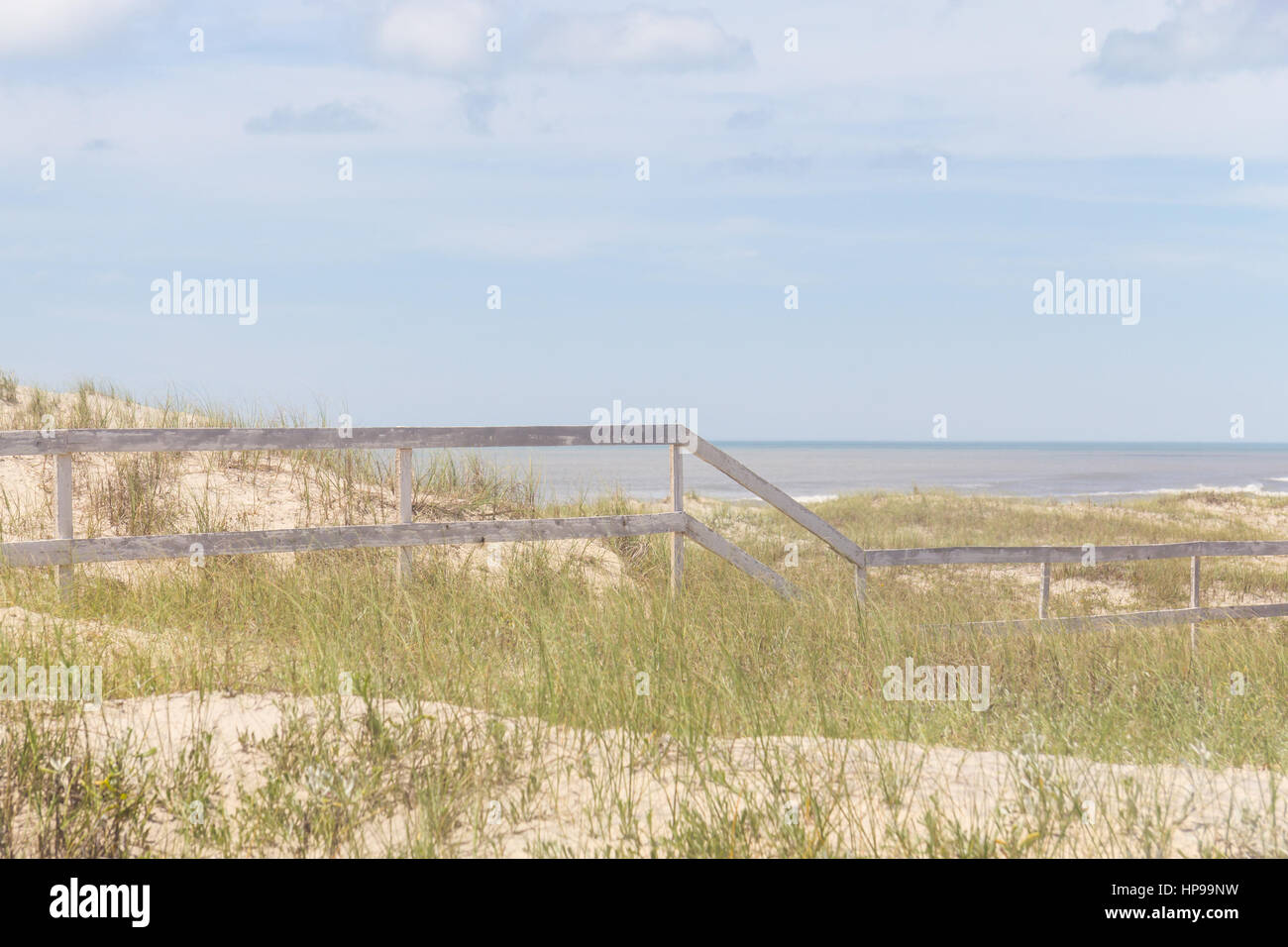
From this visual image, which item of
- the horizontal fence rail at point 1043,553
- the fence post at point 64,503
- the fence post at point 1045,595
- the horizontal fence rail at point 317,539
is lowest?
the fence post at point 1045,595

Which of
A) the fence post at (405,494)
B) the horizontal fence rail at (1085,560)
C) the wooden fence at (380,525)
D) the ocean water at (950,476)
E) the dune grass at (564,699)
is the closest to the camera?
the dune grass at (564,699)

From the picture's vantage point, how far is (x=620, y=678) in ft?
17.2

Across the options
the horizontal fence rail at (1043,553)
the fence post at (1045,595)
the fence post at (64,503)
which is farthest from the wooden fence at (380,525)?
the fence post at (1045,595)

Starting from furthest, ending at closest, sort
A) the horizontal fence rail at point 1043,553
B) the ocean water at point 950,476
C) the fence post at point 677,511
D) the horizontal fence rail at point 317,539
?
the ocean water at point 950,476 → the horizontal fence rail at point 1043,553 → the fence post at point 677,511 → the horizontal fence rail at point 317,539

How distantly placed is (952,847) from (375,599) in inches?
205

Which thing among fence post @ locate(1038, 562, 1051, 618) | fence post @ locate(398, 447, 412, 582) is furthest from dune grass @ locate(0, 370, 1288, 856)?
fence post @ locate(1038, 562, 1051, 618)

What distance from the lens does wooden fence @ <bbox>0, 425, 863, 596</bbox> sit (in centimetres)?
791

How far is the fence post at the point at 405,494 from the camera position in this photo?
28.4 feet

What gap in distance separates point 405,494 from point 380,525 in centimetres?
36

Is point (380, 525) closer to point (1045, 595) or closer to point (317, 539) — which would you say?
point (317, 539)

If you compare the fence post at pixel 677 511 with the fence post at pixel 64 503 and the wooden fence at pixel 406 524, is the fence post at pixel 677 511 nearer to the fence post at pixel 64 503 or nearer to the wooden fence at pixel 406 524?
the wooden fence at pixel 406 524

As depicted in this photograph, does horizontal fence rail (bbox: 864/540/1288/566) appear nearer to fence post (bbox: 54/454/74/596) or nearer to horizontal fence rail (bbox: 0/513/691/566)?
horizontal fence rail (bbox: 0/513/691/566)

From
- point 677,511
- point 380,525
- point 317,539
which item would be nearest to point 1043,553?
point 677,511
